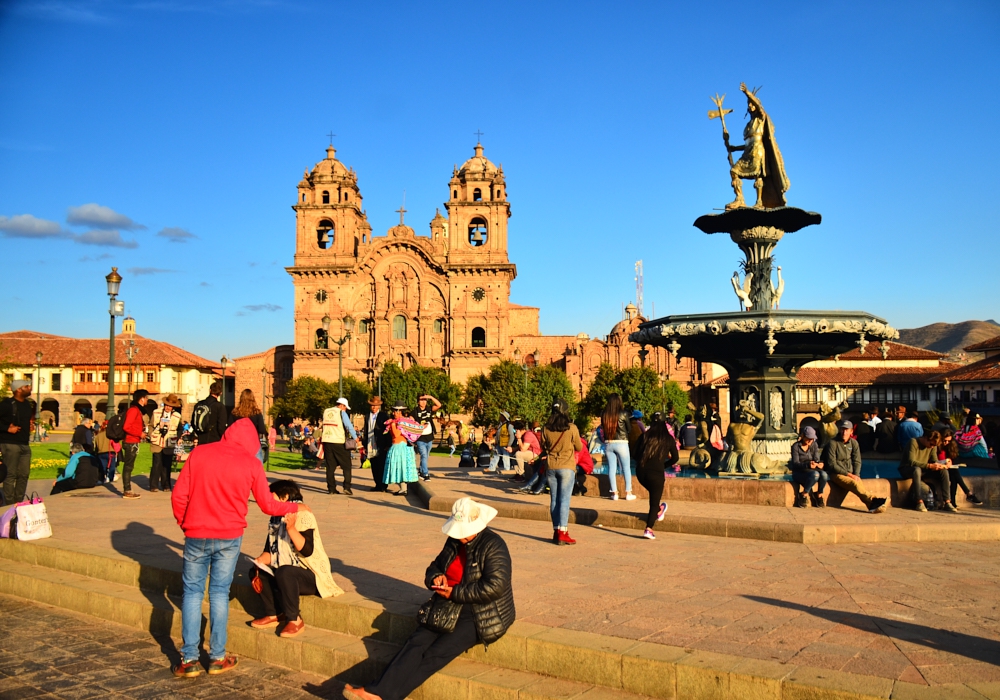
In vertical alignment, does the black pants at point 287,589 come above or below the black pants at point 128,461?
below

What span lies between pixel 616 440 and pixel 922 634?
6026 millimetres

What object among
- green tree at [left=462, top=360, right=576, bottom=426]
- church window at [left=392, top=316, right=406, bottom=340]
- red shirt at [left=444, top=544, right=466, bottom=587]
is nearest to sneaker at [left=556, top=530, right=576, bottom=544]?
red shirt at [left=444, top=544, right=466, bottom=587]

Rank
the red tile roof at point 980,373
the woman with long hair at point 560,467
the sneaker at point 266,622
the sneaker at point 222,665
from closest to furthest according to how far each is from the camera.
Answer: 1. the sneaker at point 222,665
2. the sneaker at point 266,622
3. the woman with long hair at point 560,467
4. the red tile roof at point 980,373

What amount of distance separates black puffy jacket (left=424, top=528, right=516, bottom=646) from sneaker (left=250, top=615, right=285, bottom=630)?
1774mm

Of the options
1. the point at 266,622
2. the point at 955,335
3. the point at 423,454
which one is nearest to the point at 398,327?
the point at 423,454

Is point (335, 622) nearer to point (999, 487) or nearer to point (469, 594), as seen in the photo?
point (469, 594)

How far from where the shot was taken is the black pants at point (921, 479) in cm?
1028

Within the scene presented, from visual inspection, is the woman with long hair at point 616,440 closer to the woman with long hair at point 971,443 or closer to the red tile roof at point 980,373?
the woman with long hair at point 971,443

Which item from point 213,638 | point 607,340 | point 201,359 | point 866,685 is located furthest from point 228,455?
point 201,359

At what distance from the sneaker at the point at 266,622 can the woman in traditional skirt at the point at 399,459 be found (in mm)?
6975

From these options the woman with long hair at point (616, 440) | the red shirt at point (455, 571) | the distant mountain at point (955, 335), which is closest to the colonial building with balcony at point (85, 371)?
the woman with long hair at point (616, 440)

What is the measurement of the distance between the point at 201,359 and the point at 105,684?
3448 inches

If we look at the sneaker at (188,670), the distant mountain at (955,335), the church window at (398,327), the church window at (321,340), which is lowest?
the sneaker at (188,670)

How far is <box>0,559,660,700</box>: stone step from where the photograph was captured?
15.1 ft
